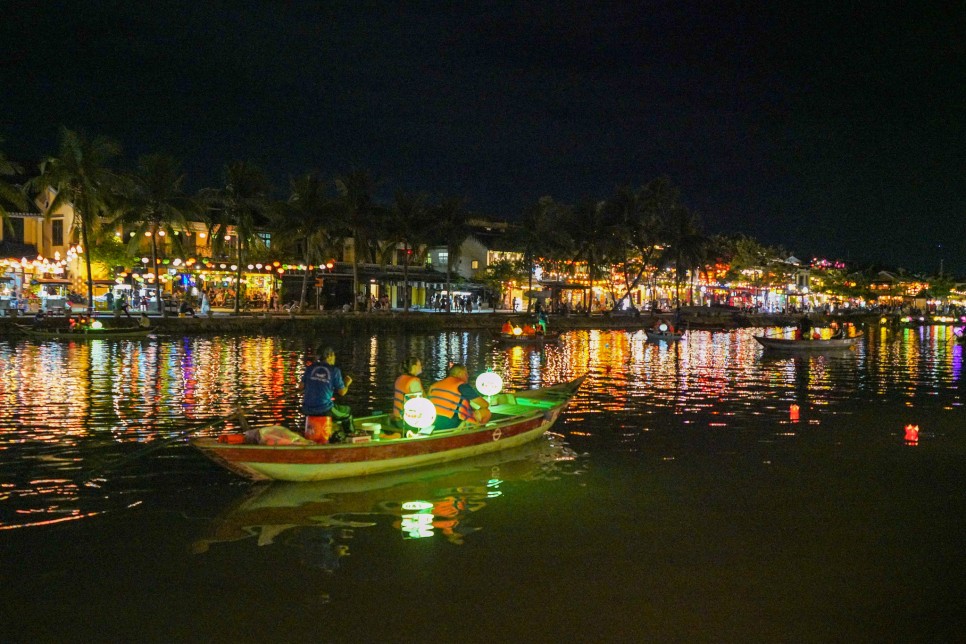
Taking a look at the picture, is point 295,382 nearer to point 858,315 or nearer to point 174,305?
point 174,305

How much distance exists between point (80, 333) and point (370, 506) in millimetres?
36730

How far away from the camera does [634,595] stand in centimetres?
895

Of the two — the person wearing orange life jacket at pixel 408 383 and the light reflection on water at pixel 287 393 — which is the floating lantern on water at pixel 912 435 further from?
the person wearing orange life jacket at pixel 408 383

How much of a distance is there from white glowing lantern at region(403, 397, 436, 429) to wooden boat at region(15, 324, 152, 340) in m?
35.0

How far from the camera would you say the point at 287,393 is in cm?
2486

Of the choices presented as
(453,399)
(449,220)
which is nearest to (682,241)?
(449,220)

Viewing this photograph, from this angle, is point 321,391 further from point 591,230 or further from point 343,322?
point 591,230

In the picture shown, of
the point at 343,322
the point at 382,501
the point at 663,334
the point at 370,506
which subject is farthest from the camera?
the point at 343,322

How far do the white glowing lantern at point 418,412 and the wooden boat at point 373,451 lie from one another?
0.92ft

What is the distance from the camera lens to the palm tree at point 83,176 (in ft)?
159

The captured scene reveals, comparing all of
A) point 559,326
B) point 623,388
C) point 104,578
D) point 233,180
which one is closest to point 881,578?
point 104,578

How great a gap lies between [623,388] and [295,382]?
433 inches

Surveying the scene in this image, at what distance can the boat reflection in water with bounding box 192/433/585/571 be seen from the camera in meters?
10.8

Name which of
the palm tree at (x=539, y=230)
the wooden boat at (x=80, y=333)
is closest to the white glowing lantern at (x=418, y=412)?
the wooden boat at (x=80, y=333)
